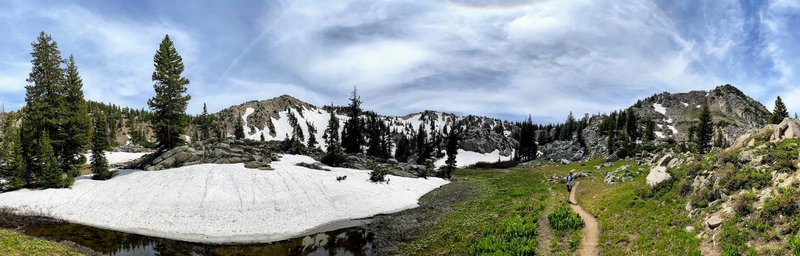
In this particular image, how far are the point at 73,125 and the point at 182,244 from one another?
1220 inches

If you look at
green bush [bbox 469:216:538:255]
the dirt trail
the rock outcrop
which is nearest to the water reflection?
green bush [bbox 469:216:538:255]

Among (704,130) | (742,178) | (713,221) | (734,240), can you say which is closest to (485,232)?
(713,221)

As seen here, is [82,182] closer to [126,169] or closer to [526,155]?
[126,169]

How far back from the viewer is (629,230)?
19.8m

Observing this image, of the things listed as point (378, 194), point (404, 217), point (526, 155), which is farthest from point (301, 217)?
point (526, 155)

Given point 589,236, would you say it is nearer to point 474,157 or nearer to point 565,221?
point 565,221

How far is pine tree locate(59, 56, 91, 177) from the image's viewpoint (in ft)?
142

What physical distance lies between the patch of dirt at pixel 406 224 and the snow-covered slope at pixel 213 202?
92.8 inches

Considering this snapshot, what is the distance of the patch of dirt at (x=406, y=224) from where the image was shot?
85.8ft

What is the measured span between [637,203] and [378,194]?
88.3 ft

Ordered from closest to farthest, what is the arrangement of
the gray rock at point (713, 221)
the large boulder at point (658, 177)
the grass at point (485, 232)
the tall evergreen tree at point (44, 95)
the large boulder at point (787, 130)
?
the gray rock at point (713, 221)
the grass at point (485, 232)
the large boulder at point (787, 130)
the large boulder at point (658, 177)
the tall evergreen tree at point (44, 95)

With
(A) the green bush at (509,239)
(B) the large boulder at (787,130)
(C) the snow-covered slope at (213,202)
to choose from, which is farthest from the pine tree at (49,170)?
(B) the large boulder at (787,130)

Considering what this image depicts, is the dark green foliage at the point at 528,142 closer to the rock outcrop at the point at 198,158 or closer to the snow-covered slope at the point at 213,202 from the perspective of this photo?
the snow-covered slope at the point at 213,202

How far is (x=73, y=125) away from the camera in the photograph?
44281 mm
